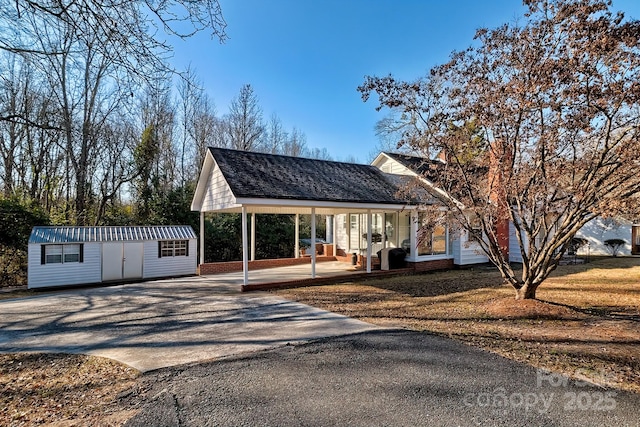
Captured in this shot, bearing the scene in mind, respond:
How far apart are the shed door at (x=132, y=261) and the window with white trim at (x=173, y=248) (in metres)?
0.80

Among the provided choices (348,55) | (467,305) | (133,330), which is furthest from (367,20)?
(133,330)

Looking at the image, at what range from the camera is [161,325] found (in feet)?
24.1

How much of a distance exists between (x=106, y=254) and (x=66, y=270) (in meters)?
1.40

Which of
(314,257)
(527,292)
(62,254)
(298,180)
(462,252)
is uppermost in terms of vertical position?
(298,180)

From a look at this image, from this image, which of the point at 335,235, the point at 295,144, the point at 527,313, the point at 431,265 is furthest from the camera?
the point at 295,144

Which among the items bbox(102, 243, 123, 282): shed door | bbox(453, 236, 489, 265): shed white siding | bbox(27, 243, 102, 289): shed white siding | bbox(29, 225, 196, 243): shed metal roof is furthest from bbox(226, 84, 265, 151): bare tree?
bbox(453, 236, 489, 265): shed white siding

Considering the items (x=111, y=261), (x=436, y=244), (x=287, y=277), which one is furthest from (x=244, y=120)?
(x=436, y=244)

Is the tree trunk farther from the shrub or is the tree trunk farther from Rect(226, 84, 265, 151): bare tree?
Rect(226, 84, 265, 151): bare tree

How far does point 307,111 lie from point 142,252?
17.0 meters

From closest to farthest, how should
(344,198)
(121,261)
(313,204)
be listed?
(313,204), (344,198), (121,261)

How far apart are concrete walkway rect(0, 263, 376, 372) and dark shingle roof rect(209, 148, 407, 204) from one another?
3.53 metres

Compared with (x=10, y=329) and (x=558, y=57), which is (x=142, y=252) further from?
(x=558, y=57)

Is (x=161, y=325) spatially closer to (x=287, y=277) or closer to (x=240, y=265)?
(x=287, y=277)

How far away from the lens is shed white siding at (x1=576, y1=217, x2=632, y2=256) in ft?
67.3
